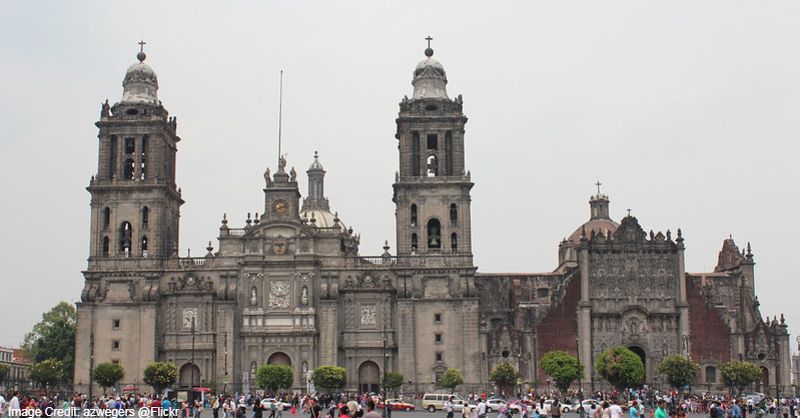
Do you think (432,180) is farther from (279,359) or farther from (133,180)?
(133,180)

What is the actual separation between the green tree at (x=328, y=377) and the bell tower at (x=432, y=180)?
11277 millimetres

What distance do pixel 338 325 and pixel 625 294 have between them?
70.4 feet

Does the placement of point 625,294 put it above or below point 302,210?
below

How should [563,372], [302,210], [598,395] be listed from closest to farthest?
[598,395]
[563,372]
[302,210]

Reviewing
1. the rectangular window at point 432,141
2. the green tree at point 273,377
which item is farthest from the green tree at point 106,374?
the rectangular window at point 432,141

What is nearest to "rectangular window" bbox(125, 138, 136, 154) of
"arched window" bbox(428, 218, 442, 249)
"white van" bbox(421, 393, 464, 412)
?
"arched window" bbox(428, 218, 442, 249)

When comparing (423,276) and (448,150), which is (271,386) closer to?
(423,276)

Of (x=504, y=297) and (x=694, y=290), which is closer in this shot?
(x=694, y=290)

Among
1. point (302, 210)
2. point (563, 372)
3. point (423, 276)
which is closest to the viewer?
point (563, 372)

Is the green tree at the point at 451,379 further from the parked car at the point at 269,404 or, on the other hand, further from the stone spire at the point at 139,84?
the stone spire at the point at 139,84

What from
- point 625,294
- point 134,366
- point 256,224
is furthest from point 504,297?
point 134,366

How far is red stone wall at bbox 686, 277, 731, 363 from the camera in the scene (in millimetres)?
83188

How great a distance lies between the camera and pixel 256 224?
8362cm

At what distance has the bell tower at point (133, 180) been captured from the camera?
8419 centimetres
